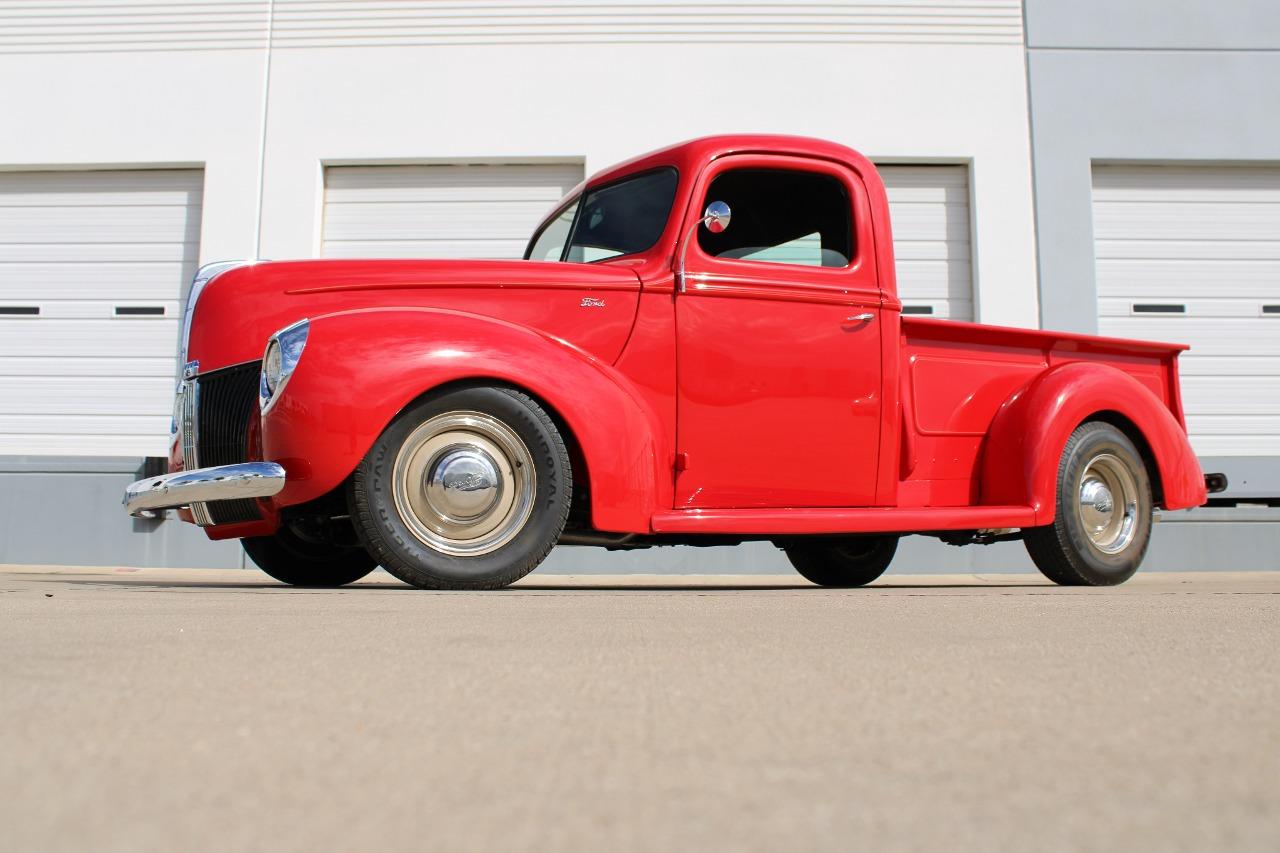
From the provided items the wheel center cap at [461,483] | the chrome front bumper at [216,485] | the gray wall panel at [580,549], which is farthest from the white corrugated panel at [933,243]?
the chrome front bumper at [216,485]

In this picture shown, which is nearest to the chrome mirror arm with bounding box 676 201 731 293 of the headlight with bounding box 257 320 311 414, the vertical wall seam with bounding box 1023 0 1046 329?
the headlight with bounding box 257 320 311 414

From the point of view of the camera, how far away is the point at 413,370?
160 inches

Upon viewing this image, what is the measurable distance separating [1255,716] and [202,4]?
439 inches

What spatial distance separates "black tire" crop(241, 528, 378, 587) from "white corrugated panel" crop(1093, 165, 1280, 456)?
24.0 feet

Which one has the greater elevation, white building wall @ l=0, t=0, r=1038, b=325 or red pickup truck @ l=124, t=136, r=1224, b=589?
white building wall @ l=0, t=0, r=1038, b=325

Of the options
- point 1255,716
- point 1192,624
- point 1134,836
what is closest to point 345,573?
point 1192,624

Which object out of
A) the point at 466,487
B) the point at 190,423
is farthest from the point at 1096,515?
the point at 190,423

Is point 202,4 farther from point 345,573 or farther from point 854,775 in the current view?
point 854,775

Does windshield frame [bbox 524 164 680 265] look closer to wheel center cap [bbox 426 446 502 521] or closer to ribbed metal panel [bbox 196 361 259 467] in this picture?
wheel center cap [bbox 426 446 502 521]

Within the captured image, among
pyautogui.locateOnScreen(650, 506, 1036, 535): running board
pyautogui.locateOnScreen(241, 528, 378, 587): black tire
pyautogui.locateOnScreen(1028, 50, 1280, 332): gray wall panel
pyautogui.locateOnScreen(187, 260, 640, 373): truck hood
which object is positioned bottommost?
pyautogui.locateOnScreen(241, 528, 378, 587): black tire

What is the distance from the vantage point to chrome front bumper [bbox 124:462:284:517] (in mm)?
4047

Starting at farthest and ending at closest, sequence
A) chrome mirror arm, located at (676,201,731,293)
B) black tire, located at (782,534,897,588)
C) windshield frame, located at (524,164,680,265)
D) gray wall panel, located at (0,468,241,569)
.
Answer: gray wall panel, located at (0,468,241,569)
black tire, located at (782,534,897,588)
windshield frame, located at (524,164,680,265)
chrome mirror arm, located at (676,201,731,293)

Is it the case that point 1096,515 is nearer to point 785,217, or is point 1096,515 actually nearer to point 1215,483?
point 1215,483

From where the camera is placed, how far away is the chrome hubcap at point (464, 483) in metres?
4.14
